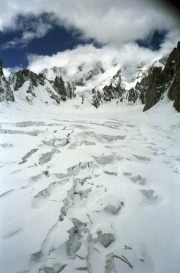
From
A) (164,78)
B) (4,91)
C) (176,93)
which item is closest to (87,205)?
(176,93)

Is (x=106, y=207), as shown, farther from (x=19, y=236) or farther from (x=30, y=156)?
(x=30, y=156)

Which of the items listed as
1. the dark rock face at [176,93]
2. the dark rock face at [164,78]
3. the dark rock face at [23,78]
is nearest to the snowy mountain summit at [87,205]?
the dark rock face at [176,93]

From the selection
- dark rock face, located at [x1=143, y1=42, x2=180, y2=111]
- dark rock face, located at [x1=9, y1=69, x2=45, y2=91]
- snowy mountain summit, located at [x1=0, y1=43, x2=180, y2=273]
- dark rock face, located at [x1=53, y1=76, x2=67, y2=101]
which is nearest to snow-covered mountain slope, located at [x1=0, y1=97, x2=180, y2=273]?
snowy mountain summit, located at [x1=0, y1=43, x2=180, y2=273]

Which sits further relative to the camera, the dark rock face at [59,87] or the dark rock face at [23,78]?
the dark rock face at [59,87]

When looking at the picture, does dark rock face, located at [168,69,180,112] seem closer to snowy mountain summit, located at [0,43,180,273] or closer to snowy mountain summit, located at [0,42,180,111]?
snowy mountain summit, located at [0,42,180,111]

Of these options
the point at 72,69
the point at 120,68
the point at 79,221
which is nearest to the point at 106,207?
the point at 79,221

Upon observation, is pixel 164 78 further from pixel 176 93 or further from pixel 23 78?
pixel 23 78

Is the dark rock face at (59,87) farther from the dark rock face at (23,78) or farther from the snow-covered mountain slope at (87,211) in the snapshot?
the snow-covered mountain slope at (87,211)
